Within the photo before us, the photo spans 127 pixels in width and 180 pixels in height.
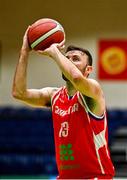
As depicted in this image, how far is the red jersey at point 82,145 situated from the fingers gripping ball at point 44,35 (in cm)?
49

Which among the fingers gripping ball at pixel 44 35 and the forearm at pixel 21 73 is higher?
the fingers gripping ball at pixel 44 35

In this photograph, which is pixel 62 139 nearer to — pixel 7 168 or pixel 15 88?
pixel 15 88


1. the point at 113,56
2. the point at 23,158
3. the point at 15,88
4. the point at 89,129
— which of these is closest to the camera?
the point at 89,129

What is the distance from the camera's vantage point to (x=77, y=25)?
11.4 m

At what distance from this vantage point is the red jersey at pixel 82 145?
349cm

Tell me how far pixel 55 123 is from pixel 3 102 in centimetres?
804

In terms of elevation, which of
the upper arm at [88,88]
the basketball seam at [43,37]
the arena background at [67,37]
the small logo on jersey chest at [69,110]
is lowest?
the small logo on jersey chest at [69,110]

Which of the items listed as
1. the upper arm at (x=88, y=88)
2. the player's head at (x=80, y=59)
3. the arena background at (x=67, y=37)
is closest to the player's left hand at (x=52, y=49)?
the player's head at (x=80, y=59)

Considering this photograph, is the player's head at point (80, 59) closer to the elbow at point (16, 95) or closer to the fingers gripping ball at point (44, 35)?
the fingers gripping ball at point (44, 35)

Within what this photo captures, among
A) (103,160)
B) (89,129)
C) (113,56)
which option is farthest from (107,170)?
(113,56)

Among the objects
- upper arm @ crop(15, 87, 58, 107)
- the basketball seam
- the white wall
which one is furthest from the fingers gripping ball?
the white wall

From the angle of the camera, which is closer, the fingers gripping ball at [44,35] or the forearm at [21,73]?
the fingers gripping ball at [44,35]

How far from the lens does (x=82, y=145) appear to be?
138 inches

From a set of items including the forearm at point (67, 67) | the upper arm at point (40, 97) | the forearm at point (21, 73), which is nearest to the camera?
the forearm at point (67, 67)
